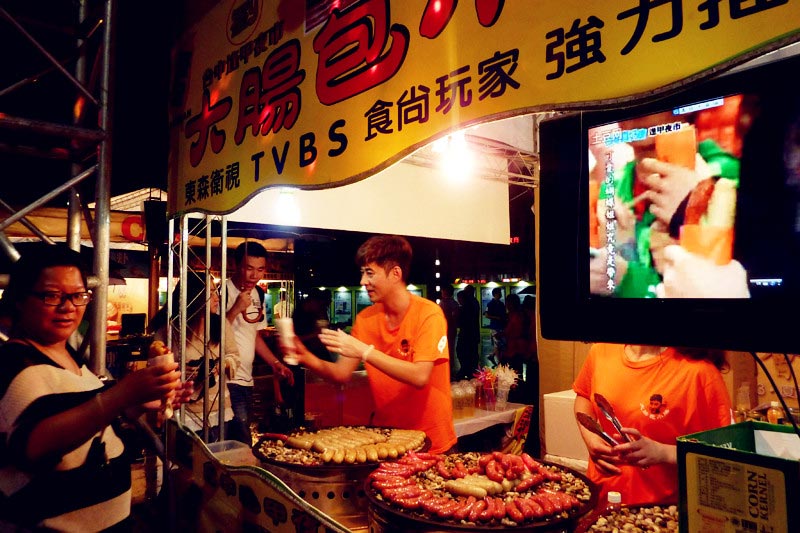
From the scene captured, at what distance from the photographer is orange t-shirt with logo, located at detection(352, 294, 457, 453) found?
3707 mm

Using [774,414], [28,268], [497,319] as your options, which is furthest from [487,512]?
[497,319]

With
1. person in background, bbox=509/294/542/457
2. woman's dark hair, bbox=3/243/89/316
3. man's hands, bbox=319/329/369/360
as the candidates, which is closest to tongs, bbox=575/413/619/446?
man's hands, bbox=319/329/369/360

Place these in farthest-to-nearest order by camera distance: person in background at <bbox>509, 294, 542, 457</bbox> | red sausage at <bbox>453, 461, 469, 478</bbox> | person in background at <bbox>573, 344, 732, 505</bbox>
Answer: person in background at <bbox>509, 294, 542, 457</bbox>, person in background at <bbox>573, 344, 732, 505</bbox>, red sausage at <bbox>453, 461, 469, 478</bbox>

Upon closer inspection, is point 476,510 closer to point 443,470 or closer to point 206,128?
point 443,470

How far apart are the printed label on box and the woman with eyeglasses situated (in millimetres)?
1949

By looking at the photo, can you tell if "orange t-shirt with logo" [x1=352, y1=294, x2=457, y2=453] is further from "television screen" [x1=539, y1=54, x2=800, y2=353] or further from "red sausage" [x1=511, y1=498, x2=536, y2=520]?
"television screen" [x1=539, y1=54, x2=800, y2=353]

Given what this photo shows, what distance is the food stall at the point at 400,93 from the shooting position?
146 centimetres

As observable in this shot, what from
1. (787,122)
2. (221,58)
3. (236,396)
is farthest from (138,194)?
(787,122)

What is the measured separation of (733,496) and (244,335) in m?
5.22

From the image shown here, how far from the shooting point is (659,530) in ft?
6.30

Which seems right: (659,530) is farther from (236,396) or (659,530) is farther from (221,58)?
(236,396)

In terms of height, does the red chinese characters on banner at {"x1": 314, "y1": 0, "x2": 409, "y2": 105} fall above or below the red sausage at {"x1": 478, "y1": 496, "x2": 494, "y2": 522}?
above

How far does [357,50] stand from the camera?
244cm

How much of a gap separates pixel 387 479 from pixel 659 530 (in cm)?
109
